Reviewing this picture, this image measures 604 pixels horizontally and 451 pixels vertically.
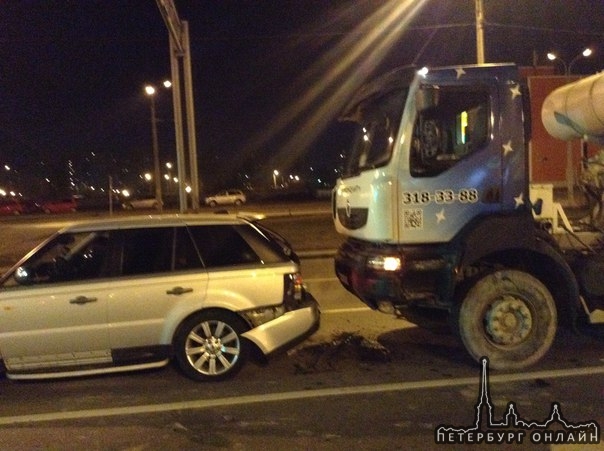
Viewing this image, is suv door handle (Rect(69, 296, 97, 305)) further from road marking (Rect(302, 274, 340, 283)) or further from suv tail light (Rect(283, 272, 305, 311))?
road marking (Rect(302, 274, 340, 283))

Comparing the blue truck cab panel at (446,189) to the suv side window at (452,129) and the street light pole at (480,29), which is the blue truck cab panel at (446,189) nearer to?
the suv side window at (452,129)

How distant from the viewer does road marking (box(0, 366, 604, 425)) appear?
5551 mm

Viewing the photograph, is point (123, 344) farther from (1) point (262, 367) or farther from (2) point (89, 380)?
(1) point (262, 367)

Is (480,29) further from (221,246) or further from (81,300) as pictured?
(81,300)

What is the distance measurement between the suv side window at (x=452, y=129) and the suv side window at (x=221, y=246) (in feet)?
5.89

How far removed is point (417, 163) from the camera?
6.33 m

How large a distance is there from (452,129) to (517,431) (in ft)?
9.47

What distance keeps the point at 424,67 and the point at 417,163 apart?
94cm

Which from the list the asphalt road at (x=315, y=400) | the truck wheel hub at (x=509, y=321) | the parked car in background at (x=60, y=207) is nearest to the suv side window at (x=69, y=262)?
the asphalt road at (x=315, y=400)

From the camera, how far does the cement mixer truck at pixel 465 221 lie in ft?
20.7

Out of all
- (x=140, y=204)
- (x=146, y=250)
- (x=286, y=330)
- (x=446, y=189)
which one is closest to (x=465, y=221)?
(x=446, y=189)

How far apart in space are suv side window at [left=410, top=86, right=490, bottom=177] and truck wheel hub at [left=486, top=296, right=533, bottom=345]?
1.47 m

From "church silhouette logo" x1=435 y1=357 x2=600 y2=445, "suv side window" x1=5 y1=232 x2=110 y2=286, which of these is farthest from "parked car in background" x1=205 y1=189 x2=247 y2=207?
"church silhouette logo" x1=435 y1=357 x2=600 y2=445

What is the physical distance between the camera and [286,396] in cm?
586
